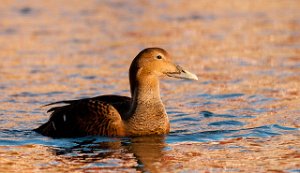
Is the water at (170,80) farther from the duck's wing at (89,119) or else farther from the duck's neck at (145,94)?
the duck's neck at (145,94)

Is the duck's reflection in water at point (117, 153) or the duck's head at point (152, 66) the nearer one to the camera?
the duck's reflection in water at point (117, 153)

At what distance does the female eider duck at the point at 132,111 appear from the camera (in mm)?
11750

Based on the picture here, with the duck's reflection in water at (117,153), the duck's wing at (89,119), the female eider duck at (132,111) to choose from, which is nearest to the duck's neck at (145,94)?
the female eider duck at (132,111)

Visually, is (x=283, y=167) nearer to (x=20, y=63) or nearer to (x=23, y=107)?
(x=23, y=107)

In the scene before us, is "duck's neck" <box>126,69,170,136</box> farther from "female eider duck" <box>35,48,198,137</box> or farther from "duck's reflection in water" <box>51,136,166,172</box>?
"duck's reflection in water" <box>51,136,166,172</box>

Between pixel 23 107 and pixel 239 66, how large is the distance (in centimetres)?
514

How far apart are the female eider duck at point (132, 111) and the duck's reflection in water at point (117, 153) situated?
15 cm

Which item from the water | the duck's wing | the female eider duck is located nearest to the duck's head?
the female eider duck

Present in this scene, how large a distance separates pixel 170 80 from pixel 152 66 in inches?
196

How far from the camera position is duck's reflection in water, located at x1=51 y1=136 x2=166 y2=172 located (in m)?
10.2

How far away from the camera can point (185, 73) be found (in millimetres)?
12211

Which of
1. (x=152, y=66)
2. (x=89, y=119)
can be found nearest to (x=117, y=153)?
(x=89, y=119)

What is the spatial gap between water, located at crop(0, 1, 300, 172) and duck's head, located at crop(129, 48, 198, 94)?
0.88 meters

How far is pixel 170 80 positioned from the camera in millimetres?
17047
